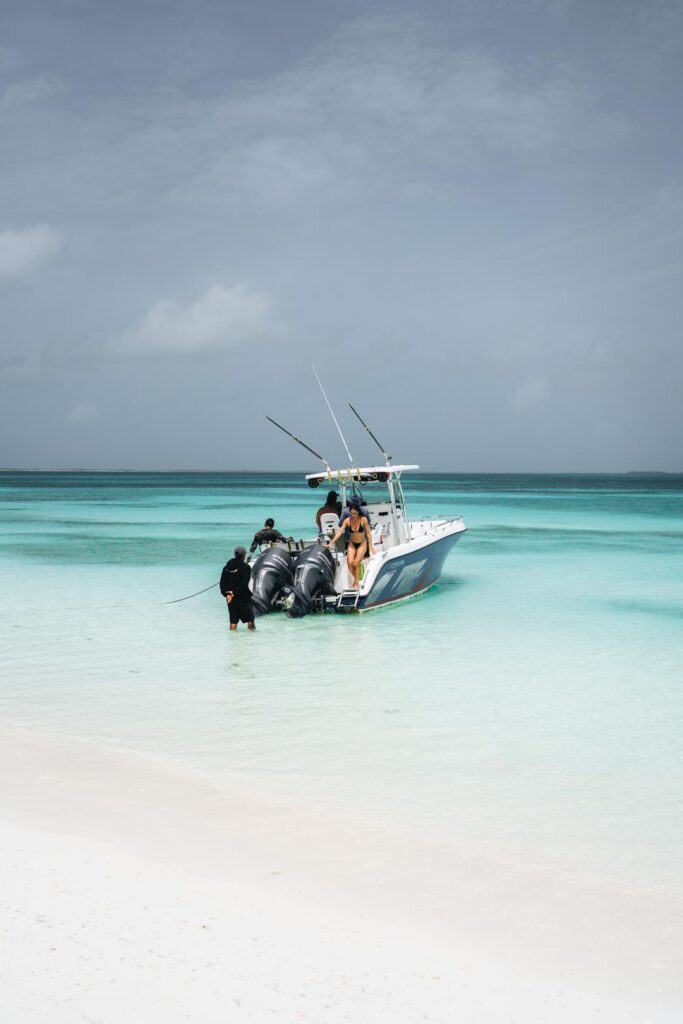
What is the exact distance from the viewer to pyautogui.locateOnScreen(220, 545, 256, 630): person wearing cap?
10336 mm

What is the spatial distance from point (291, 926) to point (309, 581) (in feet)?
25.5

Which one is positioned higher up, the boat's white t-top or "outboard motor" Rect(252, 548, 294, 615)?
the boat's white t-top

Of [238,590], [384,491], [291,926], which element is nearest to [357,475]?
[384,491]

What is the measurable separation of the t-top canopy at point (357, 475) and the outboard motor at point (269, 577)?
4.53 ft

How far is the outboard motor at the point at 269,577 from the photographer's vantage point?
11.5 metres

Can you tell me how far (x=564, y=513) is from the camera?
46.5m

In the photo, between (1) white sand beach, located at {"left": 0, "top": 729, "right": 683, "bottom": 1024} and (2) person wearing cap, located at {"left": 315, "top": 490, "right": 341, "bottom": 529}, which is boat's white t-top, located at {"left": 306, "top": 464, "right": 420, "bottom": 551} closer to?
(2) person wearing cap, located at {"left": 315, "top": 490, "right": 341, "bottom": 529}

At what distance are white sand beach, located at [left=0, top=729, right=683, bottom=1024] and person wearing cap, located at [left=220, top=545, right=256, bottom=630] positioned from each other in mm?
5326

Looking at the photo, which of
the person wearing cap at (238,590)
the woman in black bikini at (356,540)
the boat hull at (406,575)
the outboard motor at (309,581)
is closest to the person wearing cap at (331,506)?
the woman in black bikini at (356,540)

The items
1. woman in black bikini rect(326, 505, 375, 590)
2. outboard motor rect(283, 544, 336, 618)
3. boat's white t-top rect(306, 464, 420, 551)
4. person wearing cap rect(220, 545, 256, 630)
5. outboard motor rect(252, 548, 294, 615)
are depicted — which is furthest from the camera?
boat's white t-top rect(306, 464, 420, 551)

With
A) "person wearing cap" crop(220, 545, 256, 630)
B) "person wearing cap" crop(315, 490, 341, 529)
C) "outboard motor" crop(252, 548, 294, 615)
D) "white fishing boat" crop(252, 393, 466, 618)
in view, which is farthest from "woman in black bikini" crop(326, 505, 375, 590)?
"person wearing cap" crop(220, 545, 256, 630)

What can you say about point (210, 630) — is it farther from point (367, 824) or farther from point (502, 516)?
point (502, 516)

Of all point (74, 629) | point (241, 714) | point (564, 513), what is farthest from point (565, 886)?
point (564, 513)

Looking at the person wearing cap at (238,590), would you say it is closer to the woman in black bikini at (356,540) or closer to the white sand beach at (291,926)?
the woman in black bikini at (356,540)
